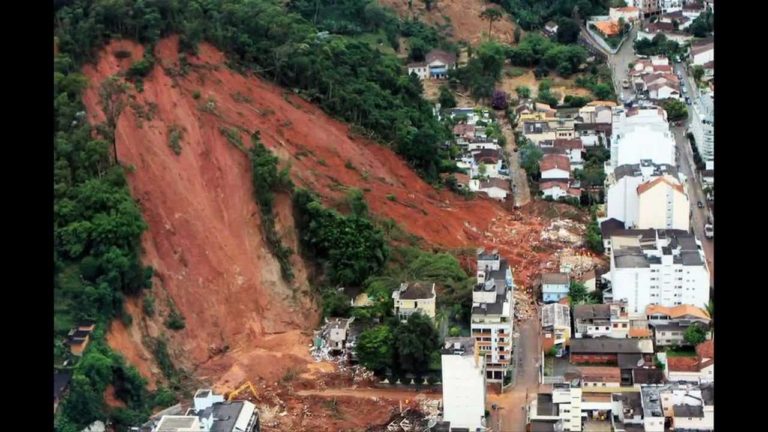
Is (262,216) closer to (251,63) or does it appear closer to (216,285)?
(216,285)

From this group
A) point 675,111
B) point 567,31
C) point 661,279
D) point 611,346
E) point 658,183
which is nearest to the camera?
point 611,346

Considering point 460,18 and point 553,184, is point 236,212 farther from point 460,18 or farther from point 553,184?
point 460,18

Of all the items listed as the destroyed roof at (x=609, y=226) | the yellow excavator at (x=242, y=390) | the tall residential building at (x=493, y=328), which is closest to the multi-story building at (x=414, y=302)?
the tall residential building at (x=493, y=328)

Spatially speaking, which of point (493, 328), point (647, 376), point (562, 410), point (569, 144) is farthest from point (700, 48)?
point (562, 410)

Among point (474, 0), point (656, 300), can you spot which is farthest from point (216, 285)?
point (474, 0)

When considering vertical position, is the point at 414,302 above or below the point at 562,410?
above

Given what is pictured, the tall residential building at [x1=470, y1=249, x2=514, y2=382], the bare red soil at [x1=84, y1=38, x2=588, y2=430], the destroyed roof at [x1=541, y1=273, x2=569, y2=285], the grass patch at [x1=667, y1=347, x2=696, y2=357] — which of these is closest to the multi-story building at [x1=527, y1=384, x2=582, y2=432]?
the tall residential building at [x1=470, y1=249, x2=514, y2=382]

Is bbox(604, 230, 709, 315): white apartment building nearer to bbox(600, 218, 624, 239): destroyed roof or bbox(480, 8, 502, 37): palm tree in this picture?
bbox(600, 218, 624, 239): destroyed roof
